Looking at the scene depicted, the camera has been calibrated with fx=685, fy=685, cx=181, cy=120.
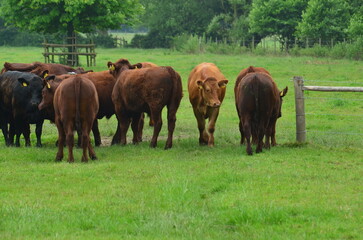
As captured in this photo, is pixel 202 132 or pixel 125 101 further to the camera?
pixel 202 132

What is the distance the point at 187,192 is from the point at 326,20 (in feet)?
157

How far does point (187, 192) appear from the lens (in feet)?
31.0

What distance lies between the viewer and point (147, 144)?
48.9 ft

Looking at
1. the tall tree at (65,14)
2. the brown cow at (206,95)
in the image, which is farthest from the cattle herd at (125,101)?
the tall tree at (65,14)

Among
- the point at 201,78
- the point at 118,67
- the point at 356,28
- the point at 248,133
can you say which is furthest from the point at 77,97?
the point at 356,28

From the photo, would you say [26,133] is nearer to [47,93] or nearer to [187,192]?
[47,93]

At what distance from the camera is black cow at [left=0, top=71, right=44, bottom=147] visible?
1405cm

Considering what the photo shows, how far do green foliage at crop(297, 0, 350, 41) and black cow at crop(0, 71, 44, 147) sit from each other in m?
42.7

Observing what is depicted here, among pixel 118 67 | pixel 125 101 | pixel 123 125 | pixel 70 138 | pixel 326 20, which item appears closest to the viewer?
pixel 70 138

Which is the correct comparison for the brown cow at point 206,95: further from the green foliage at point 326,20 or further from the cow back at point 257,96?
the green foliage at point 326,20

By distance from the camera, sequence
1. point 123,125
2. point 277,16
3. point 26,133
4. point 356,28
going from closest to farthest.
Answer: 1. point 26,133
2. point 123,125
3. point 356,28
4. point 277,16

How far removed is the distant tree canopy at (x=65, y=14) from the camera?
130ft

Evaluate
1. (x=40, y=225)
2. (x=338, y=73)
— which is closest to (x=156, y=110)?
(x=40, y=225)

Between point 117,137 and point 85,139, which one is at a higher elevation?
point 85,139
